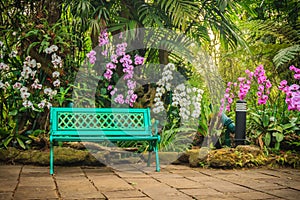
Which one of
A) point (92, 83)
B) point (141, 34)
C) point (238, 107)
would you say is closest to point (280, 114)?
point (238, 107)

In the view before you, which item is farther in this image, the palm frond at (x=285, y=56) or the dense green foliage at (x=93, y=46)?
the palm frond at (x=285, y=56)

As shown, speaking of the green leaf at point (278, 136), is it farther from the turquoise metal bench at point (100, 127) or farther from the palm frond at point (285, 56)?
the turquoise metal bench at point (100, 127)

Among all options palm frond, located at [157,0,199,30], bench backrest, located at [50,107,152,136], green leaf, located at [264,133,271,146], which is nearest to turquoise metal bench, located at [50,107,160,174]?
bench backrest, located at [50,107,152,136]

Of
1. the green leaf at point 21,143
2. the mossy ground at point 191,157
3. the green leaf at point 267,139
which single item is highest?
the green leaf at point 267,139

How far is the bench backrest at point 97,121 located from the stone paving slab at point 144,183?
39cm

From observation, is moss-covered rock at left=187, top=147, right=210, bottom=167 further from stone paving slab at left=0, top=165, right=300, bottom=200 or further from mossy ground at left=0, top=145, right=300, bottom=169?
stone paving slab at left=0, top=165, right=300, bottom=200

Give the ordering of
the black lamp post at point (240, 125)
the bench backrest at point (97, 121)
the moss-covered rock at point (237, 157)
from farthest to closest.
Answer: the black lamp post at point (240, 125) < the moss-covered rock at point (237, 157) < the bench backrest at point (97, 121)

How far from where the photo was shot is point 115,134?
4.18m

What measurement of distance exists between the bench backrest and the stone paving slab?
0.39 meters

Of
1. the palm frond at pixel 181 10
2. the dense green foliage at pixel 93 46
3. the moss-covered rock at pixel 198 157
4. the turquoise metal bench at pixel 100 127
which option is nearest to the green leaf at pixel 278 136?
the dense green foliage at pixel 93 46

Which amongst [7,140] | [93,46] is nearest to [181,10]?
[93,46]

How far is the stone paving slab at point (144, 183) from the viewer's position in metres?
2.81

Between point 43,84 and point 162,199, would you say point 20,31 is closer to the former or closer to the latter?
point 43,84

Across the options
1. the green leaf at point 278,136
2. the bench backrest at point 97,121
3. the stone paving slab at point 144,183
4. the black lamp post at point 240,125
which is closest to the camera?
the stone paving slab at point 144,183
